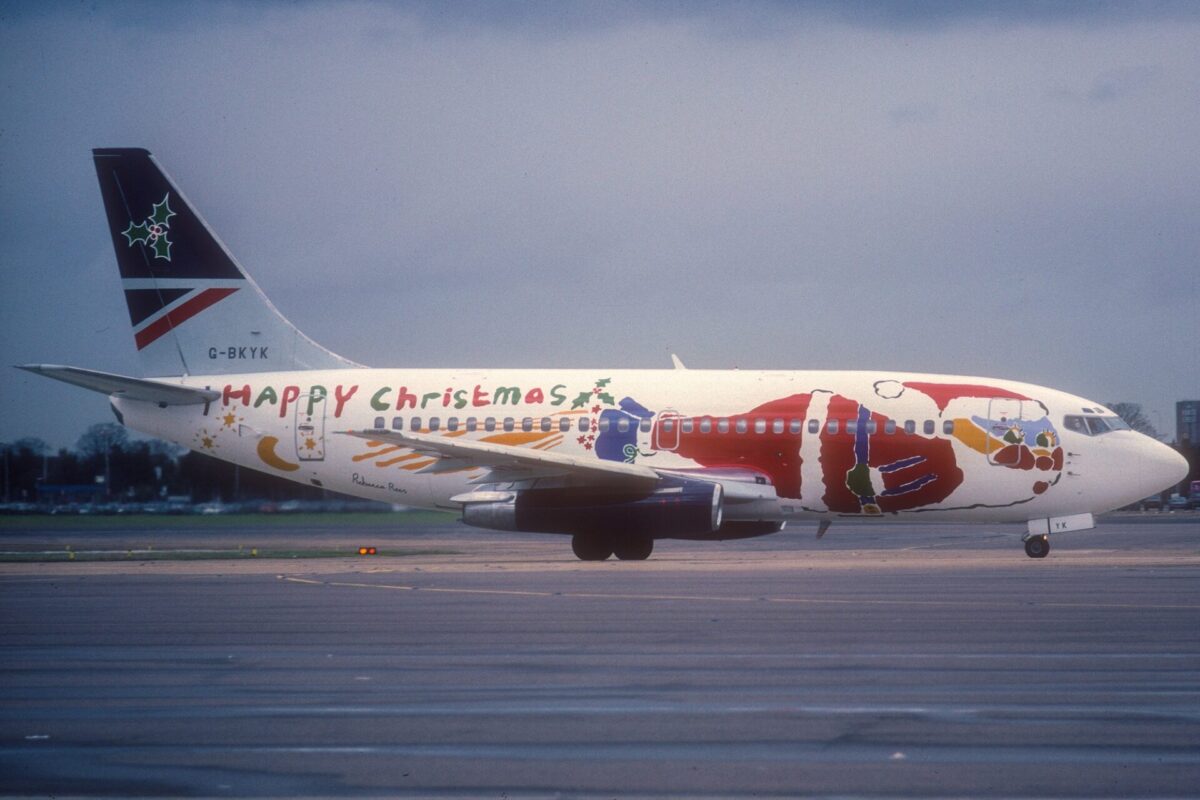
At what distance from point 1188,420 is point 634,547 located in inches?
3753

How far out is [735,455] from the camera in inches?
1194

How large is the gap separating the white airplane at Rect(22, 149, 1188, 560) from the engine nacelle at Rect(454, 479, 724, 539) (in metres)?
0.04

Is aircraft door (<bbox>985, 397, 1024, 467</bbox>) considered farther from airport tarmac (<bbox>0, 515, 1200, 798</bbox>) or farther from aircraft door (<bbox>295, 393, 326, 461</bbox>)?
aircraft door (<bbox>295, 393, 326, 461</bbox>)

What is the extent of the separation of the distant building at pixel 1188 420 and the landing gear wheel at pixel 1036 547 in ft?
293

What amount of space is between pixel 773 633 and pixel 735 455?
55.5ft

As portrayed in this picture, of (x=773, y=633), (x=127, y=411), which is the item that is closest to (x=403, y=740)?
(x=773, y=633)

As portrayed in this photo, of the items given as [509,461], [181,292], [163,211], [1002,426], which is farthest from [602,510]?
[163,211]

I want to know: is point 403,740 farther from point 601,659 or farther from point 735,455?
point 735,455

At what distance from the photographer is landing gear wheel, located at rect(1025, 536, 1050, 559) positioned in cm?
2820

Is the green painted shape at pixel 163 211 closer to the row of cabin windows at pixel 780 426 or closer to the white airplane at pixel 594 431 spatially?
the white airplane at pixel 594 431

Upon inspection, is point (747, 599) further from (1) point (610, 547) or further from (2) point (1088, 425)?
(2) point (1088, 425)

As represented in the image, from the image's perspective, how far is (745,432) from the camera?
30328 mm

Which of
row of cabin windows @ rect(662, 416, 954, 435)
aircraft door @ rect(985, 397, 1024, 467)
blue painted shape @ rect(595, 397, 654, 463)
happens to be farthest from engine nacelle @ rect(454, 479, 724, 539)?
aircraft door @ rect(985, 397, 1024, 467)

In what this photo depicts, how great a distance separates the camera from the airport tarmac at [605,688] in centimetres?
736
